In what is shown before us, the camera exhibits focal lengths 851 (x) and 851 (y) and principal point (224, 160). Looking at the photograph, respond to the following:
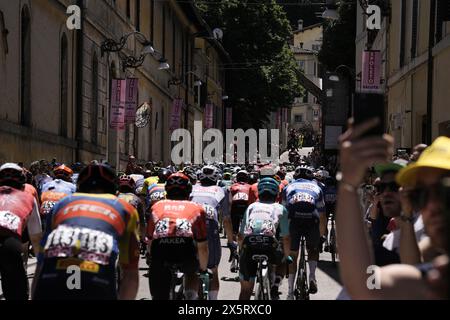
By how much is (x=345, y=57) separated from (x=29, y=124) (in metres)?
41.6

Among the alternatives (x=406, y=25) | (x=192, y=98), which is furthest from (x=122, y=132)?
(x=192, y=98)

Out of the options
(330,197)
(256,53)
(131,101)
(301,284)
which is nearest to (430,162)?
(301,284)

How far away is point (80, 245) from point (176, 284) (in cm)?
301

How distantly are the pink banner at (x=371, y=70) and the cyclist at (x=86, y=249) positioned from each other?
78.3 feet

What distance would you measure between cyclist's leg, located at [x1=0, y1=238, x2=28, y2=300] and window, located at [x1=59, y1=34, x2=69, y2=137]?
15.9 meters

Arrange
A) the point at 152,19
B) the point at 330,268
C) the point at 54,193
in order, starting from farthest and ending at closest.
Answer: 1. the point at 152,19
2. the point at 330,268
3. the point at 54,193

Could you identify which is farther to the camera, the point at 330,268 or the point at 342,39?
the point at 342,39

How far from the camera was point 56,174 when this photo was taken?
12.9 metres

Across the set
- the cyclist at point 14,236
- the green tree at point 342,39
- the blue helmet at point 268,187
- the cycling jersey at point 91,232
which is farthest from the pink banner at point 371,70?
the green tree at point 342,39

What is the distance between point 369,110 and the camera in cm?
299

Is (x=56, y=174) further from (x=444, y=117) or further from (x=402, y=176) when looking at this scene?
(x=444, y=117)

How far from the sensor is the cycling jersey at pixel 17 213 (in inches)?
320

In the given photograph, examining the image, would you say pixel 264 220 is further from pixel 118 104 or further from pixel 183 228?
pixel 118 104

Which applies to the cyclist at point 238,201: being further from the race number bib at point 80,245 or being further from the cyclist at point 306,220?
the race number bib at point 80,245
